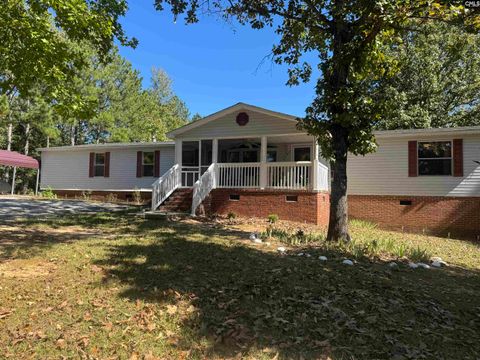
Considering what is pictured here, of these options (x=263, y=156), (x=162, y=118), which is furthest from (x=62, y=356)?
(x=162, y=118)

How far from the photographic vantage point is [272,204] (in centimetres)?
1319

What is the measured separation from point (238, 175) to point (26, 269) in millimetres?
9200

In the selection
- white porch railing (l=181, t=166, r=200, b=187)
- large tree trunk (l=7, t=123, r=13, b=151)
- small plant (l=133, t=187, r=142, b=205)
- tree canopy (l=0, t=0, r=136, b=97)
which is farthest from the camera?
large tree trunk (l=7, t=123, r=13, b=151)

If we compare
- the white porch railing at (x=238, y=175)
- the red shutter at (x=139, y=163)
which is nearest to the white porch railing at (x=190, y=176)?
the white porch railing at (x=238, y=175)

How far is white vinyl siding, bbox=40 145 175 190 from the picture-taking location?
61.4ft

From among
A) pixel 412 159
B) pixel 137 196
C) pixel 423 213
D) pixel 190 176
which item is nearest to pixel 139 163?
pixel 137 196

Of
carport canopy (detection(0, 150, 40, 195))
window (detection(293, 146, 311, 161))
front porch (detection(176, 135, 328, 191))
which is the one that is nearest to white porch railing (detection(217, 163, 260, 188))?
front porch (detection(176, 135, 328, 191))

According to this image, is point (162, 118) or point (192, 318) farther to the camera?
point (162, 118)

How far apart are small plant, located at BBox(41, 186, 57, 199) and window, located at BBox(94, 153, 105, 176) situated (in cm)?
261

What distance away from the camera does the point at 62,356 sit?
3.50 meters

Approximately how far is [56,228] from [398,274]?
7.85m

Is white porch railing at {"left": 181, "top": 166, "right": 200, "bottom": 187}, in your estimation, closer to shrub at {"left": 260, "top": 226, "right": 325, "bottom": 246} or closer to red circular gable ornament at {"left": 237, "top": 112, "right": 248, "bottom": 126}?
red circular gable ornament at {"left": 237, "top": 112, "right": 248, "bottom": 126}

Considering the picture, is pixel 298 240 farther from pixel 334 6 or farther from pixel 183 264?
pixel 334 6

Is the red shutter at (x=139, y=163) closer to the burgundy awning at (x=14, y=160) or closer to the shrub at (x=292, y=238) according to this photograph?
the burgundy awning at (x=14, y=160)
